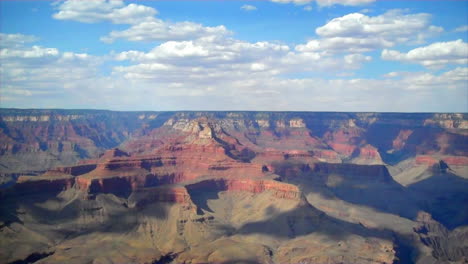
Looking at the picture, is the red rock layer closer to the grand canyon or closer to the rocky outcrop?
the rocky outcrop

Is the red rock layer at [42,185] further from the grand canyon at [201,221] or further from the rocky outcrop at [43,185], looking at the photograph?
the grand canyon at [201,221]

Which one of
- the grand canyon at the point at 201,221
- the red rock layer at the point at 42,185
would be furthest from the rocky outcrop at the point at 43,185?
the grand canyon at the point at 201,221

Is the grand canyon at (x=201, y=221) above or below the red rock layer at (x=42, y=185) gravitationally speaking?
below

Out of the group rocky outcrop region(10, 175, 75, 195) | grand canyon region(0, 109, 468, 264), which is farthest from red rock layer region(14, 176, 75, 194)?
grand canyon region(0, 109, 468, 264)

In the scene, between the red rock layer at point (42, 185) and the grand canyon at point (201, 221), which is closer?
the grand canyon at point (201, 221)

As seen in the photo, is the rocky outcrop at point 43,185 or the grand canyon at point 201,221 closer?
the grand canyon at point 201,221

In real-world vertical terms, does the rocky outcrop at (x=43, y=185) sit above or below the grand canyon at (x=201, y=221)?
above

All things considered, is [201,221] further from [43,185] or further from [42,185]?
[42,185]

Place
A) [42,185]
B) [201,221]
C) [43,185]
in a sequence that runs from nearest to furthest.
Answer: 1. [201,221]
2. [42,185]
3. [43,185]

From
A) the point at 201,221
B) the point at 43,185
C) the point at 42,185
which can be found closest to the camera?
the point at 201,221

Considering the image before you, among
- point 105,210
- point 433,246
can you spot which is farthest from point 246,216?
point 433,246

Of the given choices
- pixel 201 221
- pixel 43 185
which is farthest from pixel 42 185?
pixel 201 221
